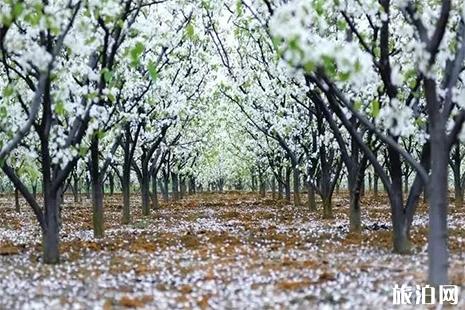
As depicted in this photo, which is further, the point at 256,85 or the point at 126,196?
the point at 256,85

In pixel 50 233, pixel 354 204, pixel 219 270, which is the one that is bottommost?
pixel 219 270

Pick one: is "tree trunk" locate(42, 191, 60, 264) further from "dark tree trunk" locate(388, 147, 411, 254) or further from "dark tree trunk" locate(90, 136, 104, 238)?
"dark tree trunk" locate(388, 147, 411, 254)

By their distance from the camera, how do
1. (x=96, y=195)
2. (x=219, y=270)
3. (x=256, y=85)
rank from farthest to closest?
1. (x=256, y=85)
2. (x=96, y=195)
3. (x=219, y=270)

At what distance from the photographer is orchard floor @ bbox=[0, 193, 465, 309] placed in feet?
26.8

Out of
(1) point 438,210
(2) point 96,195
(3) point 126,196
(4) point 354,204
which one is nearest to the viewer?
(1) point 438,210

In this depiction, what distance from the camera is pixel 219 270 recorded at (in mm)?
10383

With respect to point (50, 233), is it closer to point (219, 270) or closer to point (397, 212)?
point (219, 270)

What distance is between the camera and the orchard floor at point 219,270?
8172mm

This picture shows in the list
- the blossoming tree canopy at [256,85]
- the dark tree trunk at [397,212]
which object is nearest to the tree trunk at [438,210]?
the blossoming tree canopy at [256,85]

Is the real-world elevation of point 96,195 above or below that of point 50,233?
above

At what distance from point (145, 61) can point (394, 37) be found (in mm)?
7386

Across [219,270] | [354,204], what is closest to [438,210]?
[219,270]

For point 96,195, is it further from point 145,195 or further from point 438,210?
point 438,210

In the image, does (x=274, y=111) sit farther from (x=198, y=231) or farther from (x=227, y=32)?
(x=198, y=231)
